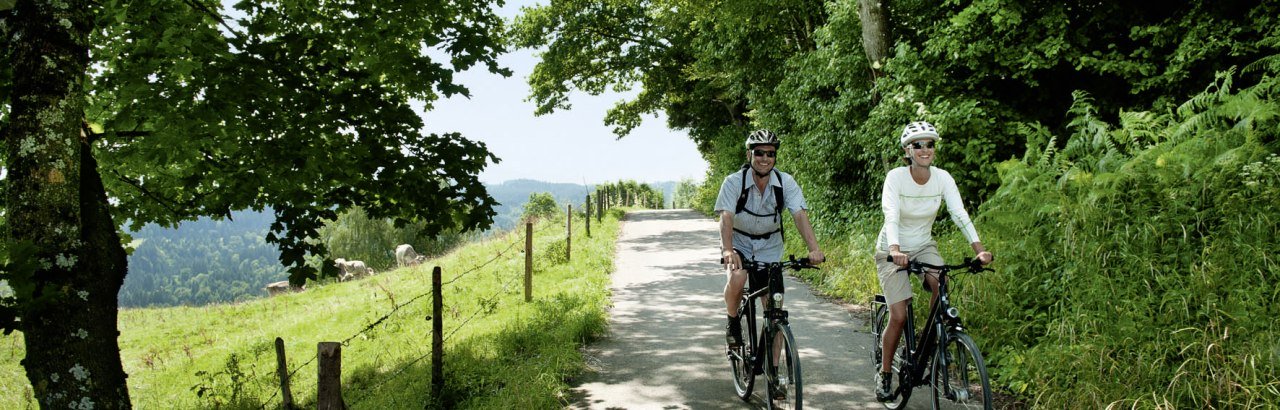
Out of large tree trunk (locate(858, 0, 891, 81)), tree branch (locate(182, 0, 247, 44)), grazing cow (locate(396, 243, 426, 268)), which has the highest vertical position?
large tree trunk (locate(858, 0, 891, 81))

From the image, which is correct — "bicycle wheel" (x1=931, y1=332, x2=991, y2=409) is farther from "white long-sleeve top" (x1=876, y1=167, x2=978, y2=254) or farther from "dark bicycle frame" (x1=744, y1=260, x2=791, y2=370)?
"dark bicycle frame" (x1=744, y1=260, x2=791, y2=370)

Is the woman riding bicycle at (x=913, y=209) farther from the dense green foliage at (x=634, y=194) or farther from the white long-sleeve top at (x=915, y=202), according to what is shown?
the dense green foliage at (x=634, y=194)

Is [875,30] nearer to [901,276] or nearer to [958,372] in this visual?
[901,276]

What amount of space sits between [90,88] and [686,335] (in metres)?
6.86

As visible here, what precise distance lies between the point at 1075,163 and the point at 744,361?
14.2 ft

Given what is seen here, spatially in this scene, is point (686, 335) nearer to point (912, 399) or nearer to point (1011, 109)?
point (912, 399)

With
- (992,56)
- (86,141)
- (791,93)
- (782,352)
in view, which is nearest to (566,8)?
(791,93)

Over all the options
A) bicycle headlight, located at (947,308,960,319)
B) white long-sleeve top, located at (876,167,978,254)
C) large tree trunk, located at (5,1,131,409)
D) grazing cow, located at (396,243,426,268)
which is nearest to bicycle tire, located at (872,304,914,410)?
bicycle headlight, located at (947,308,960,319)

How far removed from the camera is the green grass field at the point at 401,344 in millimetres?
5844

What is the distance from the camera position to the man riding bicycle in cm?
426

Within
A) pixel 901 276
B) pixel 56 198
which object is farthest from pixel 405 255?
pixel 901 276

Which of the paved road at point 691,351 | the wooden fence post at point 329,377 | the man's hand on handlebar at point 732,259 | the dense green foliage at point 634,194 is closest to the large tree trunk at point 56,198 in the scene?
the wooden fence post at point 329,377

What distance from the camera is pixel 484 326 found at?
8.41m

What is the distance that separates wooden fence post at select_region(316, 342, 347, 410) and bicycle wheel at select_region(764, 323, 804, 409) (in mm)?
2652
